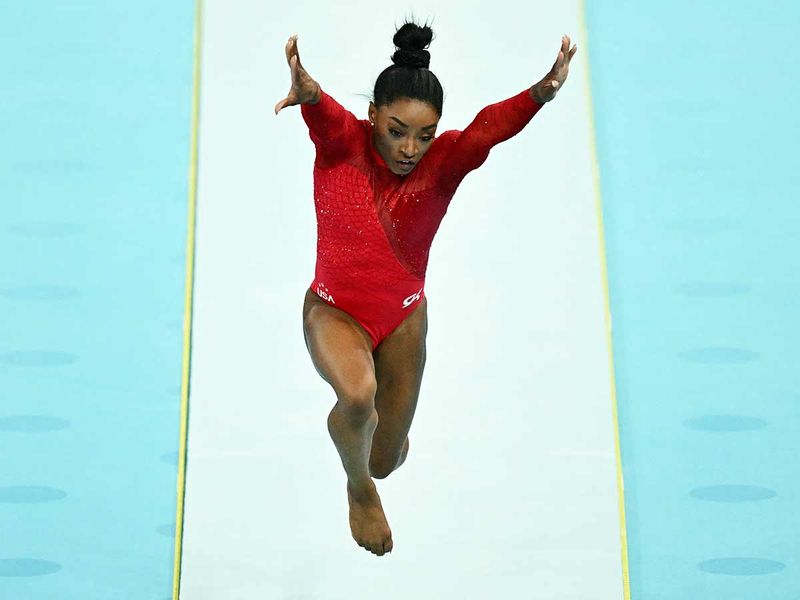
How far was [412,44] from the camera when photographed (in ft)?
15.3

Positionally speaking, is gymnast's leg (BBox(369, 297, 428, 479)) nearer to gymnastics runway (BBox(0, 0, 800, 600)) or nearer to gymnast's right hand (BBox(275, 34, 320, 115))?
gymnastics runway (BBox(0, 0, 800, 600))

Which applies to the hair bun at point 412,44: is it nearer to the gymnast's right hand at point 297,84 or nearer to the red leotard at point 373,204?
the red leotard at point 373,204

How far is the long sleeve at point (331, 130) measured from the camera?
452 cm

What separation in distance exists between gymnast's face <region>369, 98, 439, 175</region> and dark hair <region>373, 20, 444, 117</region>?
23 millimetres

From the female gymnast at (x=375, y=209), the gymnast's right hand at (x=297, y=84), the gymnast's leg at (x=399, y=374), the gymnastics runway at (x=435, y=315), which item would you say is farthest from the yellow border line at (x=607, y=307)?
the gymnast's right hand at (x=297, y=84)

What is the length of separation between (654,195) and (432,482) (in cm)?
201

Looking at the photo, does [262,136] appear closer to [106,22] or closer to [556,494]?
[106,22]

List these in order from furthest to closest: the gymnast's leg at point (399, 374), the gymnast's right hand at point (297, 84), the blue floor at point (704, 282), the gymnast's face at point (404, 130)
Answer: the blue floor at point (704, 282) → the gymnast's leg at point (399, 374) → the gymnast's face at point (404, 130) → the gymnast's right hand at point (297, 84)

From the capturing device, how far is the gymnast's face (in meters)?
4.59

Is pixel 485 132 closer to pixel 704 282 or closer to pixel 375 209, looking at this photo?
pixel 375 209

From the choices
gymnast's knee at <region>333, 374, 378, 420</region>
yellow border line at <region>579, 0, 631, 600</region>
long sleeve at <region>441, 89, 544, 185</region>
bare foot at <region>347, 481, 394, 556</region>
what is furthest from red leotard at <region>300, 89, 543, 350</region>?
yellow border line at <region>579, 0, 631, 600</region>

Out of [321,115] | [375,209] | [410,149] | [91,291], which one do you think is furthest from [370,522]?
Answer: [91,291]

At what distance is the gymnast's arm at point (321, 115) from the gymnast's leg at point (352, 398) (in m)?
0.50

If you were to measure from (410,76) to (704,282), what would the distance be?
264cm
